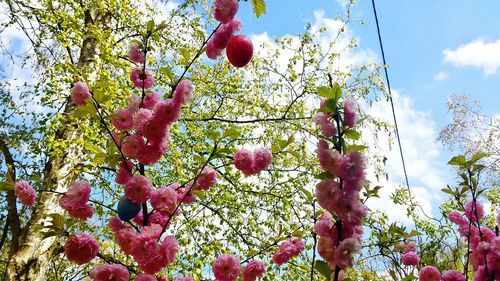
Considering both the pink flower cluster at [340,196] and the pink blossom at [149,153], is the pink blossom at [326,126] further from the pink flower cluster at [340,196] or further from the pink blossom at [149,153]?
the pink blossom at [149,153]

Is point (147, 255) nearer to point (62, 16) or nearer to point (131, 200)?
point (131, 200)

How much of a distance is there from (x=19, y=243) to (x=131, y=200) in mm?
3059

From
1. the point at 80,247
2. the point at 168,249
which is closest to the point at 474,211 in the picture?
the point at 168,249

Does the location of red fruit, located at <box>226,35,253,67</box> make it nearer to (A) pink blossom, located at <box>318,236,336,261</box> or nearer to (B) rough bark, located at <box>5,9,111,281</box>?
(A) pink blossom, located at <box>318,236,336,261</box>

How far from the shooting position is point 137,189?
1.33 m

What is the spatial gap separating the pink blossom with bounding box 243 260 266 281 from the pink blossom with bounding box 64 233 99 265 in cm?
66

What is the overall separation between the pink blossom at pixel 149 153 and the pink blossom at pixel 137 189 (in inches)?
2.9

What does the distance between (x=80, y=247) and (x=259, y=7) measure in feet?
2.95

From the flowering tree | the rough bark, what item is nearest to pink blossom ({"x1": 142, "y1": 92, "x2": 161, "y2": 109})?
the flowering tree

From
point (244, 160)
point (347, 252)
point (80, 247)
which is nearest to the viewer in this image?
point (347, 252)

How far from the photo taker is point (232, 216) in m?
4.75

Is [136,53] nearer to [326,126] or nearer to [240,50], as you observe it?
[240,50]

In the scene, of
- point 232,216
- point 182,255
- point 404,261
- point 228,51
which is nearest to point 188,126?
point 232,216

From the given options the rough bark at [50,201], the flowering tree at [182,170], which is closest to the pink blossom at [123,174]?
the flowering tree at [182,170]
